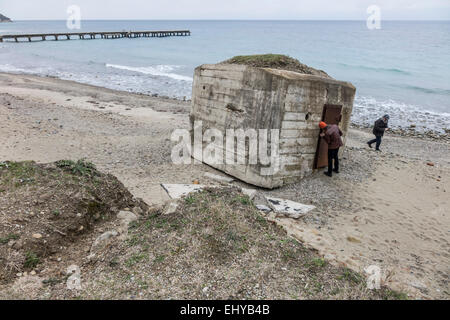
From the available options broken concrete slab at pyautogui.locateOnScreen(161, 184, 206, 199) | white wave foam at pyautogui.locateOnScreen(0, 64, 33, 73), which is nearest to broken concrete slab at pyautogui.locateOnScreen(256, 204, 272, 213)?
broken concrete slab at pyautogui.locateOnScreen(161, 184, 206, 199)

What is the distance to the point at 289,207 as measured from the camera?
24.1 feet

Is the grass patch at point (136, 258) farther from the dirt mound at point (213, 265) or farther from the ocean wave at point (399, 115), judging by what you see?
the ocean wave at point (399, 115)

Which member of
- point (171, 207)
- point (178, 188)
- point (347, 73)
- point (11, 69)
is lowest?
point (178, 188)

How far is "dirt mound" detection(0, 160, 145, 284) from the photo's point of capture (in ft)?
13.6

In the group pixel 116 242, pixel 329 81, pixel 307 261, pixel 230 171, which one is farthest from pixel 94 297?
Answer: pixel 329 81

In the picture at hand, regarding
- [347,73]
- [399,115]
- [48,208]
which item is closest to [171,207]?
[48,208]

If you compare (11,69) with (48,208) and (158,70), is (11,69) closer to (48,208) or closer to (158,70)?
(158,70)

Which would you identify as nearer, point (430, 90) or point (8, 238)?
point (8, 238)

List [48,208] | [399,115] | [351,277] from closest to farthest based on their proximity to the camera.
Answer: [351,277] → [48,208] → [399,115]

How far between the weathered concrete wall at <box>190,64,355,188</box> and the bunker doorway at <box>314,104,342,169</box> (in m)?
0.14

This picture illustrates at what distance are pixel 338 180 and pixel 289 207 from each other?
275cm

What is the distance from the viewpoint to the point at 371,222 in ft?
23.8

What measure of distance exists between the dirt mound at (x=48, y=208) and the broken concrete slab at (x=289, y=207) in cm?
318

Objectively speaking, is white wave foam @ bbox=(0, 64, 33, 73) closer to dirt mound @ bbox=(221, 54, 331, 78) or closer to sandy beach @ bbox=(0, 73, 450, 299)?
sandy beach @ bbox=(0, 73, 450, 299)
